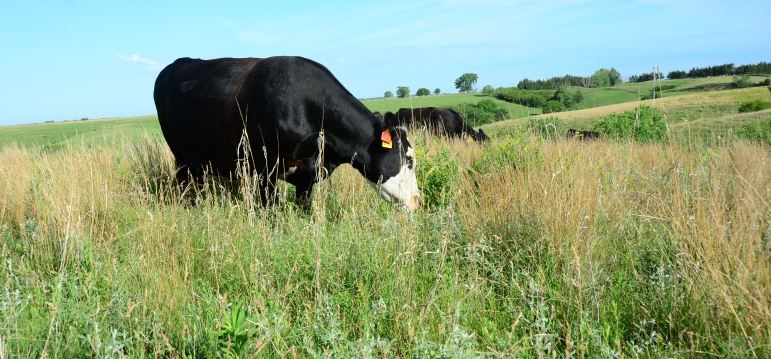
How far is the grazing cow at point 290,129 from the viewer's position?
5844 mm

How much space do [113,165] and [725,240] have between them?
7678 millimetres

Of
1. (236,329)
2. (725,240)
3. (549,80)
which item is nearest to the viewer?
(236,329)

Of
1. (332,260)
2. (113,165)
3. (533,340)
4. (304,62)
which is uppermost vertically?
(304,62)

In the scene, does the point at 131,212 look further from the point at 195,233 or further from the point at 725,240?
the point at 725,240

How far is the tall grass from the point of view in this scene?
251 centimetres

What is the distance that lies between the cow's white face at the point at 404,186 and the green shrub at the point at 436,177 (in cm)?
14

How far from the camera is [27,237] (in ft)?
13.4

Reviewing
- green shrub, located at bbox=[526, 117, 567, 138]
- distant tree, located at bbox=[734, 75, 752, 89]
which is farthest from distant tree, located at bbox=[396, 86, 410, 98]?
green shrub, located at bbox=[526, 117, 567, 138]

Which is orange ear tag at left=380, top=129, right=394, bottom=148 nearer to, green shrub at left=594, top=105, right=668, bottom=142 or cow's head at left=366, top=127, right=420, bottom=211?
cow's head at left=366, top=127, right=420, bottom=211

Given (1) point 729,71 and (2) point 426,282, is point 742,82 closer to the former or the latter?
(1) point 729,71

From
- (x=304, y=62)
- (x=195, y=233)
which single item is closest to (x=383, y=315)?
(x=195, y=233)

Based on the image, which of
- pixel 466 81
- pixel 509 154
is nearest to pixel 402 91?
pixel 466 81

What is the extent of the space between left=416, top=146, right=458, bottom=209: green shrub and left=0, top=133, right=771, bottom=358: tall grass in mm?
1212

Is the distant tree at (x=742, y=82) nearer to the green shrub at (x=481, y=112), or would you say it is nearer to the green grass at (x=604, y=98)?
the green grass at (x=604, y=98)
